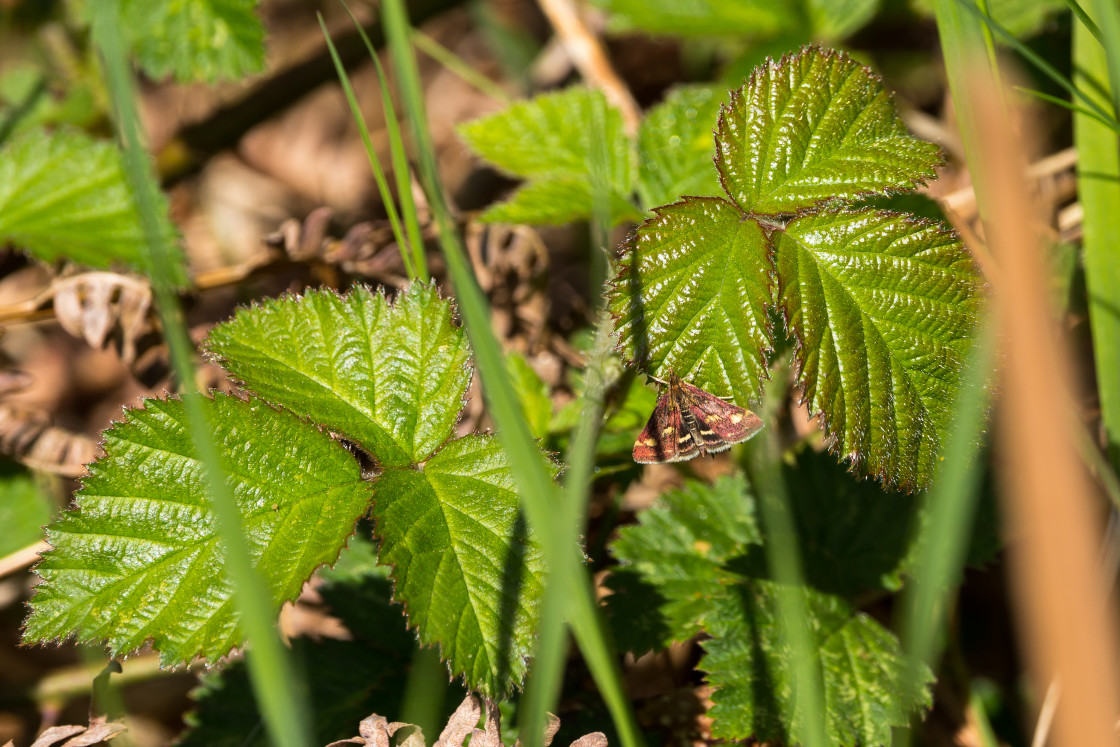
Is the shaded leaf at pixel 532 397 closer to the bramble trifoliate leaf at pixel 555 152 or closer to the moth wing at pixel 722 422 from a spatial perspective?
the bramble trifoliate leaf at pixel 555 152

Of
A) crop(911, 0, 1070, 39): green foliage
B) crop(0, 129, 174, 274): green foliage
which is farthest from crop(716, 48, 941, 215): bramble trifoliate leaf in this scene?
crop(0, 129, 174, 274): green foliage

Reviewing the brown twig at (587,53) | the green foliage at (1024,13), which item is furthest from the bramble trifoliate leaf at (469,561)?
the green foliage at (1024,13)

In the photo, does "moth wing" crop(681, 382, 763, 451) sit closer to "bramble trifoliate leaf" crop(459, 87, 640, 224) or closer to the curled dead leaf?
the curled dead leaf

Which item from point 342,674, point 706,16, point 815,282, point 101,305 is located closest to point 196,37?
point 101,305

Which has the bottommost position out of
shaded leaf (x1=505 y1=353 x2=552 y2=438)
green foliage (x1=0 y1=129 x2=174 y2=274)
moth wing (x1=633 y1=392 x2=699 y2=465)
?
moth wing (x1=633 y1=392 x2=699 y2=465)

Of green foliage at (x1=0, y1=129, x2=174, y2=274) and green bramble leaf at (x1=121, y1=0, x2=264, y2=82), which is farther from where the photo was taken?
green bramble leaf at (x1=121, y1=0, x2=264, y2=82)

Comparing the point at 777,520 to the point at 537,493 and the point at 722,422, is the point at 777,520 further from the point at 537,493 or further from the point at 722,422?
the point at 537,493
